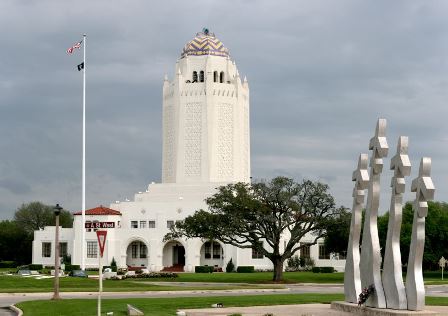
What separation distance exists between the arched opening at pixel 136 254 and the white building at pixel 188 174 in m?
0.01

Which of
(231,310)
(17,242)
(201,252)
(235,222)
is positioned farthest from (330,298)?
(17,242)

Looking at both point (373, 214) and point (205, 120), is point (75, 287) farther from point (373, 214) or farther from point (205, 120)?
point (205, 120)

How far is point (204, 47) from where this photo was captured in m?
114

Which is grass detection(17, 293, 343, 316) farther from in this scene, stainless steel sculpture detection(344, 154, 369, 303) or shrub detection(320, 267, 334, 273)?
shrub detection(320, 267, 334, 273)

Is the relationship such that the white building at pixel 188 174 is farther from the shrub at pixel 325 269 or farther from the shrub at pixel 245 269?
the shrub at pixel 325 269

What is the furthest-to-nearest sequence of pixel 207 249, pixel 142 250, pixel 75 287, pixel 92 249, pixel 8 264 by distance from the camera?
pixel 8 264 → pixel 142 250 → pixel 207 249 → pixel 92 249 → pixel 75 287

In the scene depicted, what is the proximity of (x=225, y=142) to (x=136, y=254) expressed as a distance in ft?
62.1

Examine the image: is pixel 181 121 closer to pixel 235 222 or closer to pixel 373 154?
pixel 235 222

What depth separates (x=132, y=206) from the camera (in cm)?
10769

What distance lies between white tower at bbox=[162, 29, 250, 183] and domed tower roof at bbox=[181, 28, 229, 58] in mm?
138

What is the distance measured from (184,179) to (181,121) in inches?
307

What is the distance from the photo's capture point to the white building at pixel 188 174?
10369 centimetres

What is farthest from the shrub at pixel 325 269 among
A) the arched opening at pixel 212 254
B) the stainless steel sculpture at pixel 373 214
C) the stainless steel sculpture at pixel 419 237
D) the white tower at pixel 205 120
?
the stainless steel sculpture at pixel 419 237

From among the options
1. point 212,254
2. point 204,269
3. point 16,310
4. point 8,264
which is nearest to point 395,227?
point 16,310
